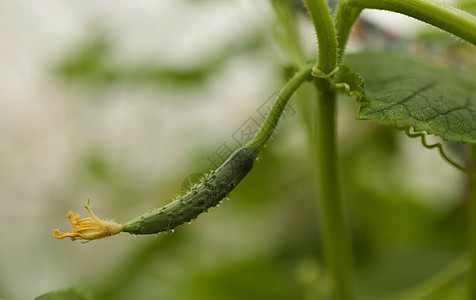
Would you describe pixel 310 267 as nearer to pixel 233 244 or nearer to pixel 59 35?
pixel 233 244

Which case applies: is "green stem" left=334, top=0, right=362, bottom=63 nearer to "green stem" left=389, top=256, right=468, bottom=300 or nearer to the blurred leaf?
"green stem" left=389, top=256, right=468, bottom=300

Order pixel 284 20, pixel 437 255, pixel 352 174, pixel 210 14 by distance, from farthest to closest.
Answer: pixel 210 14
pixel 352 174
pixel 437 255
pixel 284 20

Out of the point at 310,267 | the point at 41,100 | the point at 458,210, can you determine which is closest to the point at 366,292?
the point at 310,267

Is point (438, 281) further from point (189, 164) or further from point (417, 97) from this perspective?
point (189, 164)

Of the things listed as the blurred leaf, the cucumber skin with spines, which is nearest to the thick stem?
the cucumber skin with spines

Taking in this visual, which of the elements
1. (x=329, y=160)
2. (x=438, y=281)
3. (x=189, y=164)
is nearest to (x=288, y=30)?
(x=329, y=160)

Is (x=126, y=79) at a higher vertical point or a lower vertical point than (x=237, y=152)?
higher

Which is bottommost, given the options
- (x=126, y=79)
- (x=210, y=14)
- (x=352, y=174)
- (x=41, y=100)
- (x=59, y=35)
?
(x=352, y=174)
